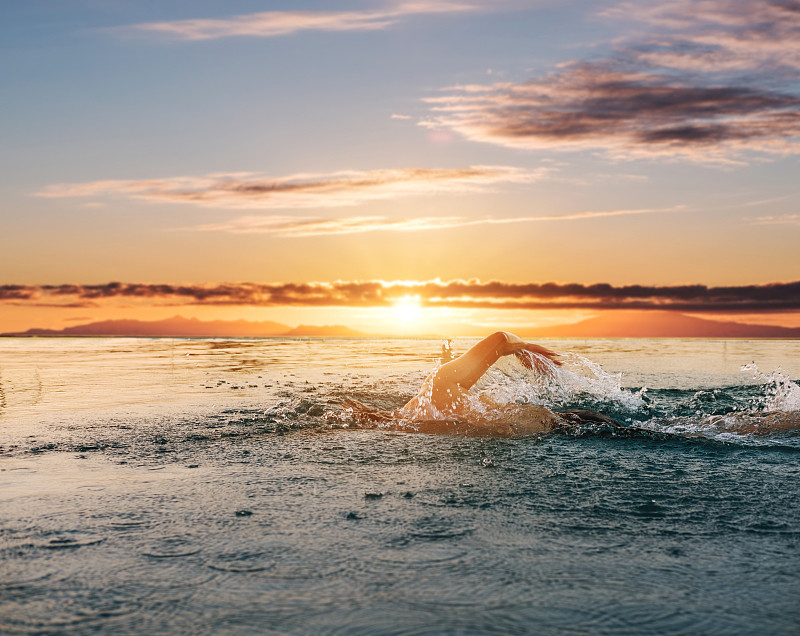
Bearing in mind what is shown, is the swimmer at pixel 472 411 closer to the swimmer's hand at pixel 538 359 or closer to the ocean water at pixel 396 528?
the swimmer's hand at pixel 538 359

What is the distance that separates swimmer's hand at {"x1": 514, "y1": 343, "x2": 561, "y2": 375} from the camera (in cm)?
1095

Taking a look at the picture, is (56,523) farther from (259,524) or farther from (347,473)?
(347,473)

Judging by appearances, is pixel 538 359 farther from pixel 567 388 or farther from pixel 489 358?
pixel 567 388

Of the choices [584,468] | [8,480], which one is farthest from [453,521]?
[8,480]

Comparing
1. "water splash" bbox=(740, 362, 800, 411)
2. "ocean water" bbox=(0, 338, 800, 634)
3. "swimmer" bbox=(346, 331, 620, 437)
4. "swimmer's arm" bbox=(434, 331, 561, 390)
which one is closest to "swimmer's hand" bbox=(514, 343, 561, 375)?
"swimmer's arm" bbox=(434, 331, 561, 390)

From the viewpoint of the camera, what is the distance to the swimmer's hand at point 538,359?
11.0m

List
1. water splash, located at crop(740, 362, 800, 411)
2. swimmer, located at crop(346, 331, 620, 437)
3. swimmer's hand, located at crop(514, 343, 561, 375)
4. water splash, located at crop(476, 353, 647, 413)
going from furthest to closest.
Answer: water splash, located at crop(740, 362, 800, 411), water splash, located at crop(476, 353, 647, 413), swimmer, located at crop(346, 331, 620, 437), swimmer's hand, located at crop(514, 343, 561, 375)

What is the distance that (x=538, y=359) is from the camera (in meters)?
10.9

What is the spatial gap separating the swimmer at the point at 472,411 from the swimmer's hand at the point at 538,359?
0.22 metres

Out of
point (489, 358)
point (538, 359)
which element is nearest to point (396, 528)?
point (538, 359)

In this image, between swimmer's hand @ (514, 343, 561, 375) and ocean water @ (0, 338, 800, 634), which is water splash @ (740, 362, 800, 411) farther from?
swimmer's hand @ (514, 343, 561, 375)

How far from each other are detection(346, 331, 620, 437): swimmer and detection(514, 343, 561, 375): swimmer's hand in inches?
8.7

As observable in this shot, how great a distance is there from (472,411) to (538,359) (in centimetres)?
187

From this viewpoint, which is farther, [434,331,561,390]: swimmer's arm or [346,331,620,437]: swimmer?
[346,331,620,437]: swimmer
